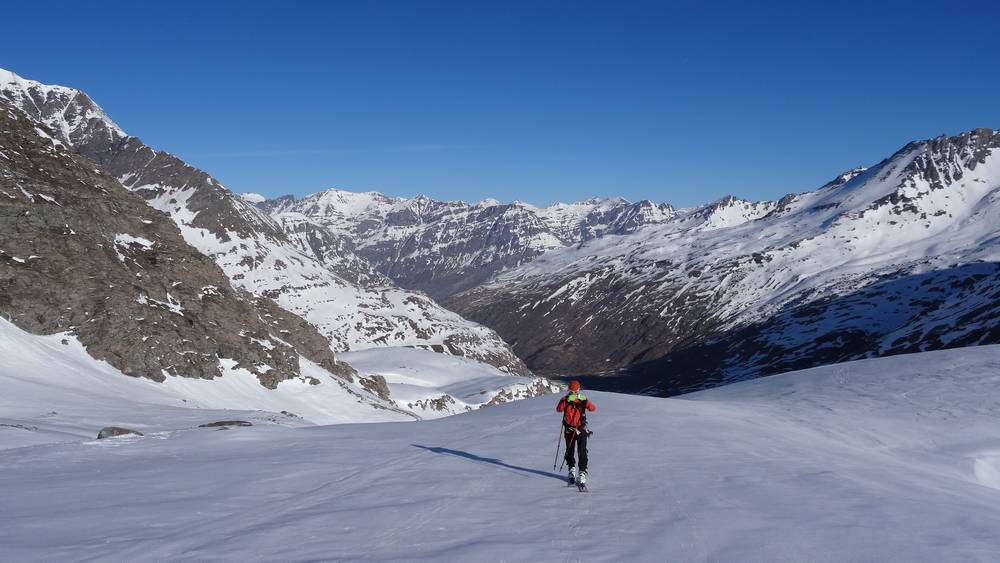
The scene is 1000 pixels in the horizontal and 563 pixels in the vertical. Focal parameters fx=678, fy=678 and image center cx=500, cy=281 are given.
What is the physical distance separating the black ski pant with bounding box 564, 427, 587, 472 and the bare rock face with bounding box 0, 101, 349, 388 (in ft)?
168

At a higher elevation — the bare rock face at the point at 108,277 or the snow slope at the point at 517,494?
the bare rock face at the point at 108,277

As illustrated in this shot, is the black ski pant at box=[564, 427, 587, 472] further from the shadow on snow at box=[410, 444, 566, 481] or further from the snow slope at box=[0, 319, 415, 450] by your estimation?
the snow slope at box=[0, 319, 415, 450]

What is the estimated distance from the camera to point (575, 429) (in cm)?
1662

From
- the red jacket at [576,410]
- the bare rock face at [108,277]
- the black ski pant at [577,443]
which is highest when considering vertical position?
the bare rock face at [108,277]

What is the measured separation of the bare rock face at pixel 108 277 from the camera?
55.6 metres

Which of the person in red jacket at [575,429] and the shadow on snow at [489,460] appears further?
the shadow on snow at [489,460]

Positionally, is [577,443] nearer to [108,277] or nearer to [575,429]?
[575,429]

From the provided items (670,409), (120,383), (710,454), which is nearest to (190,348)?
(120,383)

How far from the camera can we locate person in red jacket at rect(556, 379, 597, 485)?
15836mm

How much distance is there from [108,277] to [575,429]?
2326 inches

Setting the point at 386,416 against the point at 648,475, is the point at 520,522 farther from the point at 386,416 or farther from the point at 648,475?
the point at 386,416

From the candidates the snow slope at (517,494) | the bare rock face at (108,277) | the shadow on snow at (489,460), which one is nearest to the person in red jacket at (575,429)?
the snow slope at (517,494)

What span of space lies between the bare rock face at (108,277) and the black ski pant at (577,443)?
51.1 m

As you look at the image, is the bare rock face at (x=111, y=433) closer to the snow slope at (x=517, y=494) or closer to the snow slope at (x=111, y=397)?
the snow slope at (x=111, y=397)
